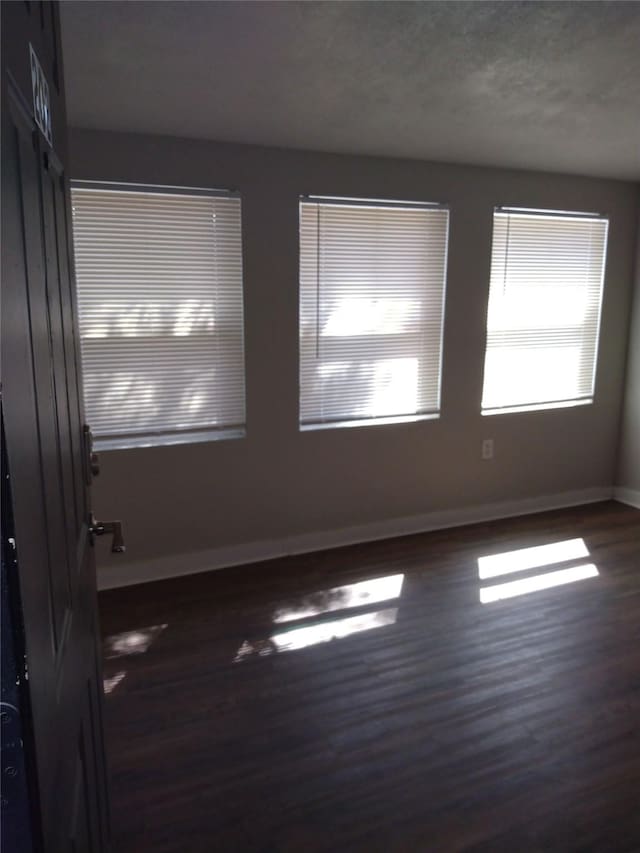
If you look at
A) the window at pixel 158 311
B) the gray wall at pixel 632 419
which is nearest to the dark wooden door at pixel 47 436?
the window at pixel 158 311

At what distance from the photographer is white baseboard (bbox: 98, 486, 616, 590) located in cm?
326

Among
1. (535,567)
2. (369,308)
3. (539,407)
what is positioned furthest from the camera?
(539,407)

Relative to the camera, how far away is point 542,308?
4102 millimetres

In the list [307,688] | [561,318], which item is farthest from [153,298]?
[561,318]

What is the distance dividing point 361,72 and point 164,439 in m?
2.02

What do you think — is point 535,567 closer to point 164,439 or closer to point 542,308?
point 542,308

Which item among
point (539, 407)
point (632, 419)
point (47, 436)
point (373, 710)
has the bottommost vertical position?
point (373, 710)

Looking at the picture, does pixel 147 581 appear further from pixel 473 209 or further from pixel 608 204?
pixel 608 204

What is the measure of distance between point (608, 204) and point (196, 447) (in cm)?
330

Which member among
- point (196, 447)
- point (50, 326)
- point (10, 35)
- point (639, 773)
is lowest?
point (639, 773)

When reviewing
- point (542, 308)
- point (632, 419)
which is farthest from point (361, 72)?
point (632, 419)

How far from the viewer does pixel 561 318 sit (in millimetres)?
4188

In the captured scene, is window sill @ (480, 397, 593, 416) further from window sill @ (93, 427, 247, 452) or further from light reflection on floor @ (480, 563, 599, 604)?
window sill @ (93, 427, 247, 452)

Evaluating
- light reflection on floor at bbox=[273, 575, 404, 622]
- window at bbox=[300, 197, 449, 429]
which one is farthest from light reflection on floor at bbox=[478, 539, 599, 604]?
window at bbox=[300, 197, 449, 429]
